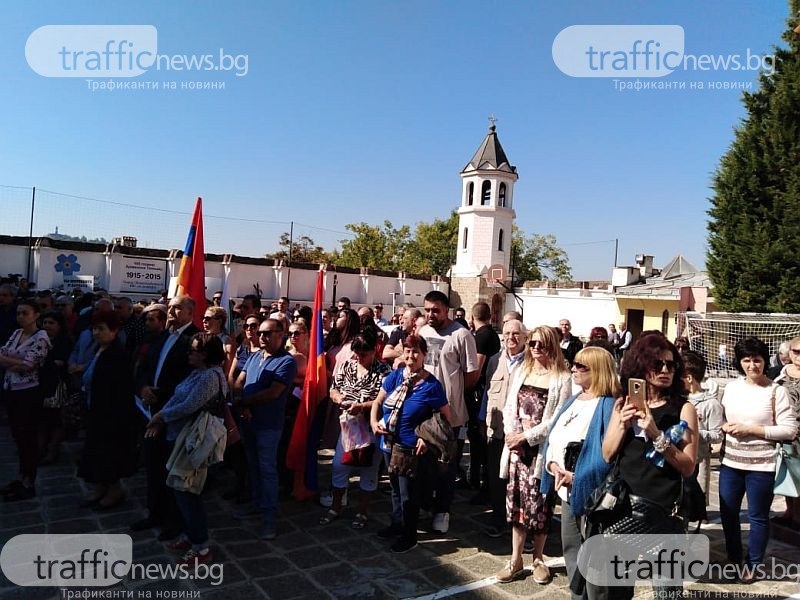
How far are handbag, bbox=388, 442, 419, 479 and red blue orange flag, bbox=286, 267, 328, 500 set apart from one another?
1.31m

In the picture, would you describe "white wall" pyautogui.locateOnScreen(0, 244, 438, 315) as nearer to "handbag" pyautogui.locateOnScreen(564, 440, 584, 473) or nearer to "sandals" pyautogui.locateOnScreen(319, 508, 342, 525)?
"sandals" pyautogui.locateOnScreen(319, 508, 342, 525)

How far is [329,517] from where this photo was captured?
4789mm

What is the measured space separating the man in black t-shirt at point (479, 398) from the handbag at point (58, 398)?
4.28 m

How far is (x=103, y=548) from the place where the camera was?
4.05 meters

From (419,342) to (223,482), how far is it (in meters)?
3.08

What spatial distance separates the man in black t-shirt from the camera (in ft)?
19.1

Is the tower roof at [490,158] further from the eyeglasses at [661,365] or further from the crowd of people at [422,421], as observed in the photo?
the eyeglasses at [661,365]

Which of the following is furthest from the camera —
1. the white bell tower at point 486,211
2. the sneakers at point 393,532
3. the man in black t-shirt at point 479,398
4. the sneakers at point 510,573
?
the white bell tower at point 486,211

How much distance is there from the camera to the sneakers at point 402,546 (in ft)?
13.9

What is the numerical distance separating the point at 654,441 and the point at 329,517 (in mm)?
3124

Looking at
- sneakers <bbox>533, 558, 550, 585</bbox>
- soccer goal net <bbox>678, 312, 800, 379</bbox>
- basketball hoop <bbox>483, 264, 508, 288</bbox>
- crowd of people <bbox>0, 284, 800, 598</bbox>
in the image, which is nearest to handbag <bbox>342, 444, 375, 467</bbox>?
crowd of people <bbox>0, 284, 800, 598</bbox>

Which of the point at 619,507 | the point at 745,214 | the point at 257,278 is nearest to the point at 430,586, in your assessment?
the point at 619,507

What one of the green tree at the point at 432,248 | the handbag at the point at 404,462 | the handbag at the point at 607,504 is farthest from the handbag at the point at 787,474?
the green tree at the point at 432,248

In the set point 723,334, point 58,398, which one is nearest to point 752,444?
point 58,398
